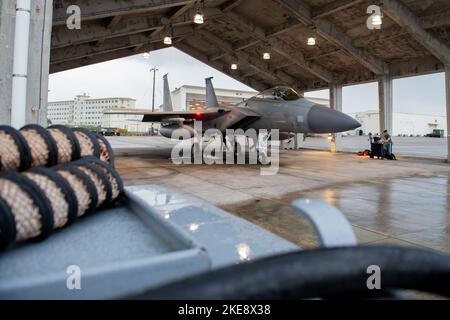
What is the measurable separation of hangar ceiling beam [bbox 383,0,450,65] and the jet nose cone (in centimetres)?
429

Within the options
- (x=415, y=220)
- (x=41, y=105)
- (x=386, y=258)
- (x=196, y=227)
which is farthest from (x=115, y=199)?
(x=415, y=220)

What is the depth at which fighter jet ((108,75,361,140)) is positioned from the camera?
29.6 ft

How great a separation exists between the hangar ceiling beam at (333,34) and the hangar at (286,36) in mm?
39

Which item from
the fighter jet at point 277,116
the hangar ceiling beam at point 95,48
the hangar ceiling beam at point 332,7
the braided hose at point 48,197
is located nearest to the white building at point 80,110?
the hangar ceiling beam at point 95,48

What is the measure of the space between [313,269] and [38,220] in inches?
28.4

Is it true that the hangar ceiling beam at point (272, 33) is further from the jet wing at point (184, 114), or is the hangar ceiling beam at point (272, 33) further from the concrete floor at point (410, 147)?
the concrete floor at point (410, 147)

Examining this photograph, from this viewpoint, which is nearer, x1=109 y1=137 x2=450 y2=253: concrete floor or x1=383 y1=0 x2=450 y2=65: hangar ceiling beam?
x1=109 y1=137 x2=450 y2=253: concrete floor

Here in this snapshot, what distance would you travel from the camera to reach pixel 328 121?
892cm

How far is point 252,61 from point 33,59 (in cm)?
1583

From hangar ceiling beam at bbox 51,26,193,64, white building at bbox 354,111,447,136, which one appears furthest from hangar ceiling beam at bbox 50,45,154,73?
white building at bbox 354,111,447,136

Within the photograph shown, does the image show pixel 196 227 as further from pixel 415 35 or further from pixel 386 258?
pixel 415 35

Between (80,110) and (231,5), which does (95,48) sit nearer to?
(231,5)

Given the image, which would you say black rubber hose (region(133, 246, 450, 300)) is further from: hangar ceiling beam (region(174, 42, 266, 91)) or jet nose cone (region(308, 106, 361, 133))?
hangar ceiling beam (region(174, 42, 266, 91))

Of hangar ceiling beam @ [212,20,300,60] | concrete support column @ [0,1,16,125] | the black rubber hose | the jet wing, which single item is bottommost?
the black rubber hose
